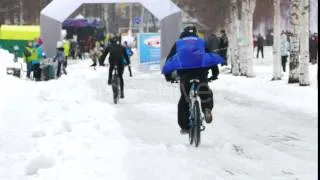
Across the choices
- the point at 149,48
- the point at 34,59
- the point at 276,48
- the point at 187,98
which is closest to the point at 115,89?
the point at 187,98

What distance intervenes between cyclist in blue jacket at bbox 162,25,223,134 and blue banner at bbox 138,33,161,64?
2532cm

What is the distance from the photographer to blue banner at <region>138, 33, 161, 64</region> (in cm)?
3578

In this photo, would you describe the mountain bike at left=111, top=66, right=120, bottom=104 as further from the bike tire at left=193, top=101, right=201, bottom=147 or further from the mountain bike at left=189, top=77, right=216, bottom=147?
the bike tire at left=193, top=101, right=201, bottom=147

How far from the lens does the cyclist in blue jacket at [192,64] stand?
1022 cm

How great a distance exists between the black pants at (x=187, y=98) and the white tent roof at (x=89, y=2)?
77.1ft

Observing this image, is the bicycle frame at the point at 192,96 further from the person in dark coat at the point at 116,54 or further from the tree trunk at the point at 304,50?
the tree trunk at the point at 304,50

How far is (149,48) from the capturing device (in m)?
36.0

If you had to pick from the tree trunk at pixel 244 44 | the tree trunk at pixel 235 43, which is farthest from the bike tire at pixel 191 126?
the tree trunk at pixel 235 43

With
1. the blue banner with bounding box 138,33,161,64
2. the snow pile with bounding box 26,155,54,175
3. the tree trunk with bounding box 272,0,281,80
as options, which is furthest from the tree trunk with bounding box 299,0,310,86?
the blue banner with bounding box 138,33,161,64

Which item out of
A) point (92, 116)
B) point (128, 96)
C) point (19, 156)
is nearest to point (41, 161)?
point (19, 156)

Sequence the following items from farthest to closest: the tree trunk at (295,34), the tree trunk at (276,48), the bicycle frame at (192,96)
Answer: the tree trunk at (276,48) < the tree trunk at (295,34) < the bicycle frame at (192,96)

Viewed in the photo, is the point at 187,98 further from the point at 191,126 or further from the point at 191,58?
the point at 191,58

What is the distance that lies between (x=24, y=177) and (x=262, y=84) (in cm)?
1573

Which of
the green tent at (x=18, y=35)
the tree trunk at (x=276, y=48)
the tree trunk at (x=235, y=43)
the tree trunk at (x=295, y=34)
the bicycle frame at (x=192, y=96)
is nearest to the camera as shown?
the bicycle frame at (x=192, y=96)
